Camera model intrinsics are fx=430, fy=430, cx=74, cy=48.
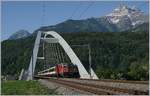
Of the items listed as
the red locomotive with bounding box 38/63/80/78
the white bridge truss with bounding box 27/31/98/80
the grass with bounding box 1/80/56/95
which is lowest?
the grass with bounding box 1/80/56/95

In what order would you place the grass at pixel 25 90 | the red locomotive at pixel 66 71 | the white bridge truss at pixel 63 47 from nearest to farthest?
1. the grass at pixel 25 90
2. the red locomotive at pixel 66 71
3. the white bridge truss at pixel 63 47

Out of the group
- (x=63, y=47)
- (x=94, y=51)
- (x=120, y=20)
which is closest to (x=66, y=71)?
(x=63, y=47)

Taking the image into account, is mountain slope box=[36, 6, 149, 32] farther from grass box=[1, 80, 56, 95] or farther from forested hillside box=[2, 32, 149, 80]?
grass box=[1, 80, 56, 95]

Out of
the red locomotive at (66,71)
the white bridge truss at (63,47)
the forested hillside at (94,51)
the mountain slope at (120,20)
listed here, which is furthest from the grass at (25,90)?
the forested hillside at (94,51)

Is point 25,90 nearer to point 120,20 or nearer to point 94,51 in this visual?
point 94,51

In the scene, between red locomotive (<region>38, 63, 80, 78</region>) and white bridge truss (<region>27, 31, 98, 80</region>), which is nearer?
red locomotive (<region>38, 63, 80, 78</region>)

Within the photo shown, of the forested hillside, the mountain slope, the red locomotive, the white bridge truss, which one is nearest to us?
the mountain slope

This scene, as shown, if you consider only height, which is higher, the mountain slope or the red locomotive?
the mountain slope

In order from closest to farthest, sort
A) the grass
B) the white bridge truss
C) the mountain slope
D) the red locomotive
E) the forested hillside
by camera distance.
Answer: the grass
the mountain slope
the red locomotive
the white bridge truss
the forested hillside

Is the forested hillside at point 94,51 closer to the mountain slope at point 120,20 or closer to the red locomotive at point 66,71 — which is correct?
the mountain slope at point 120,20

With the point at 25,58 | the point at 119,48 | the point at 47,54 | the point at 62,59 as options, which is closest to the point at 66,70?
the point at 62,59

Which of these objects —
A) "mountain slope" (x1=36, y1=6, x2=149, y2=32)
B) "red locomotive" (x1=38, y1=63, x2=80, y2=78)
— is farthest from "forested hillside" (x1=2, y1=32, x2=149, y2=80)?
"red locomotive" (x1=38, y1=63, x2=80, y2=78)

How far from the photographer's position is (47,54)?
70.8m

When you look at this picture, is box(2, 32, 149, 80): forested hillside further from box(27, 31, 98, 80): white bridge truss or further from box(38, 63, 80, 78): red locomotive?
box(38, 63, 80, 78): red locomotive
